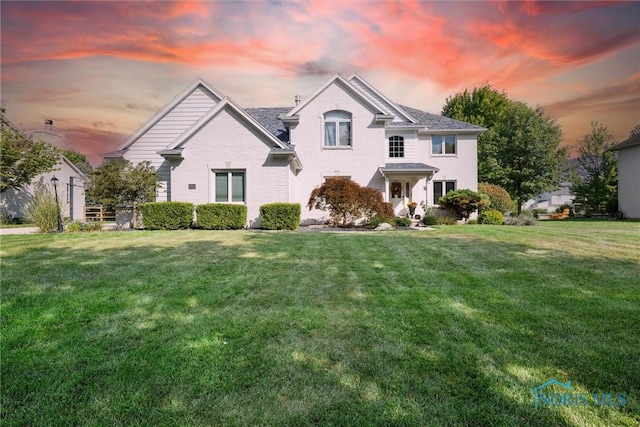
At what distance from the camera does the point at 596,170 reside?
29.5 metres

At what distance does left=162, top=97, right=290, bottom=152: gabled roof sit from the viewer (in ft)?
49.6

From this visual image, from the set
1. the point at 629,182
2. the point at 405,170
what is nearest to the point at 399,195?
the point at 405,170

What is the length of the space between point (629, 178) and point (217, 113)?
29855mm

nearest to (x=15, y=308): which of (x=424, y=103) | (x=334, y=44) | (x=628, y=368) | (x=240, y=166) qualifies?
(x=628, y=368)

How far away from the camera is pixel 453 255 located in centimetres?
734

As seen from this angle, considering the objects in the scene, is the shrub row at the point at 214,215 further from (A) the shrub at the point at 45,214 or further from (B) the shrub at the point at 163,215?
(A) the shrub at the point at 45,214

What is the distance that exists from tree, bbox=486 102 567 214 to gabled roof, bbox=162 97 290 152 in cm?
2099

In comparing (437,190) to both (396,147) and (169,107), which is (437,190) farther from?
(169,107)

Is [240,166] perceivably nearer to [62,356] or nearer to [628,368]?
[62,356]

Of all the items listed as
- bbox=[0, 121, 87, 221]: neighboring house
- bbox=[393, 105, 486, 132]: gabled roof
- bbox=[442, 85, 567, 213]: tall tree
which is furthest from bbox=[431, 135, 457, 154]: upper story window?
bbox=[0, 121, 87, 221]: neighboring house

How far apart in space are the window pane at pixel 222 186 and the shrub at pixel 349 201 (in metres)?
4.43

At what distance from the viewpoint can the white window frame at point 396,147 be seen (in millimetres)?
20391

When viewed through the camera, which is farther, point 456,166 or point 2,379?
point 456,166

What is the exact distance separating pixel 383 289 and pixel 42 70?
15579mm
